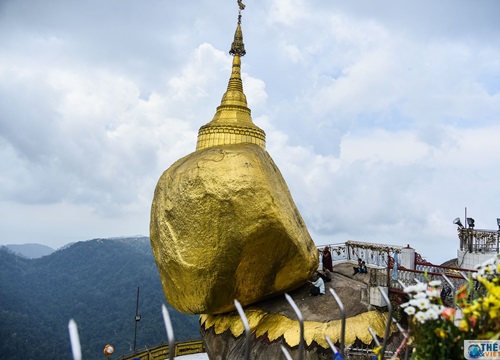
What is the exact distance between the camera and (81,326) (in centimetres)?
7562

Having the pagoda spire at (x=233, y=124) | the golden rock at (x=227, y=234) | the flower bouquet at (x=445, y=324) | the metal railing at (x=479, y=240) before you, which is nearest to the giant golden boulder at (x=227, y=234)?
the golden rock at (x=227, y=234)

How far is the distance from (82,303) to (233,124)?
8633 centimetres

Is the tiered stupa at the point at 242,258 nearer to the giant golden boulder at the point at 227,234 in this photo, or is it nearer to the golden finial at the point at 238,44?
the giant golden boulder at the point at 227,234

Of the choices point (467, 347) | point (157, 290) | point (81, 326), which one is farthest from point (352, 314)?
point (157, 290)

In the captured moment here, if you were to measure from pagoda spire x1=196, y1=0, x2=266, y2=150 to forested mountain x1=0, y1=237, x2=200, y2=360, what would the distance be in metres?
40.1

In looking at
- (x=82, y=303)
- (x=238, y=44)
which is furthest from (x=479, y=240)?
(x=82, y=303)

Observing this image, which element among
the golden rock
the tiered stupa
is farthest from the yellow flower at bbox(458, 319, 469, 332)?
the golden rock

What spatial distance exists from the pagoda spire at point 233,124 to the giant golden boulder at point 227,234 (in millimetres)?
2878

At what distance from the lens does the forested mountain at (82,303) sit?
62.8 m

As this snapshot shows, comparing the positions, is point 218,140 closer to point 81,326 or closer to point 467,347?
point 467,347

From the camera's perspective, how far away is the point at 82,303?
3376 inches

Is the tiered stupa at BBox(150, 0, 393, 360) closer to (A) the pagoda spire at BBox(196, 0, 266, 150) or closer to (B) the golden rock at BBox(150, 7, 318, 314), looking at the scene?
(B) the golden rock at BBox(150, 7, 318, 314)

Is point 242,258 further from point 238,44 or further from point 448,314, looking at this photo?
point 238,44

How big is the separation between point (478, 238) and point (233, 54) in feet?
39.7
